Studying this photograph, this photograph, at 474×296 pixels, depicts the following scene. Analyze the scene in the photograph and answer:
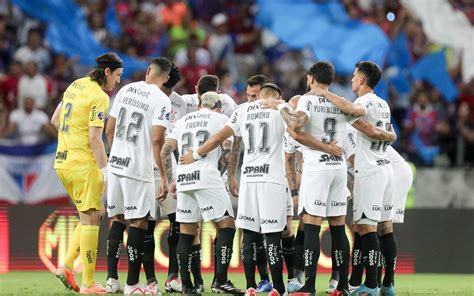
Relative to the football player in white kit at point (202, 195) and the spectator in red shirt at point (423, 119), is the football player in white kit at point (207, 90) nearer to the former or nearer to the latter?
the football player in white kit at point (202, 195)

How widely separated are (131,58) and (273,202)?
1037cm

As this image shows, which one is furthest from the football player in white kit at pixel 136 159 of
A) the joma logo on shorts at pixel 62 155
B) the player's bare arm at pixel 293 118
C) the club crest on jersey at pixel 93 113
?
the player's bare arm at pixel 293 118

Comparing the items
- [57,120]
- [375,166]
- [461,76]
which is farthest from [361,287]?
[461,76]

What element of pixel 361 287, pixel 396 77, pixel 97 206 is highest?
pixel 396 77

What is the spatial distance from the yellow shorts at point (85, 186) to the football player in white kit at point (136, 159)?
11.9 inches

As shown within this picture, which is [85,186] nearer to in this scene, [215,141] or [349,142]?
[215,141]

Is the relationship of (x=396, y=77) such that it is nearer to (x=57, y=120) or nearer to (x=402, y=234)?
(x=402, y=234)

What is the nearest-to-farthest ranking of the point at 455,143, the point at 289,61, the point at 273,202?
the point at 273,202 → the point at 455,143 → the point at 289,61

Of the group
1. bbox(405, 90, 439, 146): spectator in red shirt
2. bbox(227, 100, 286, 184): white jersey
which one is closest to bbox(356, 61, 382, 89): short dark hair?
bbox(227, 100, 286, 184): white jersey

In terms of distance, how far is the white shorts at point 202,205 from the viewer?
44.5 ft

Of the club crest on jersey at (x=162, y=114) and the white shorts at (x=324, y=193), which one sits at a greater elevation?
the club crest on jersey at (x=162, y=114)

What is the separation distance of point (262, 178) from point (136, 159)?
1.60 metres

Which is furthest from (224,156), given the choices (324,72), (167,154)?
(324,72)

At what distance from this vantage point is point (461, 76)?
2319cm
